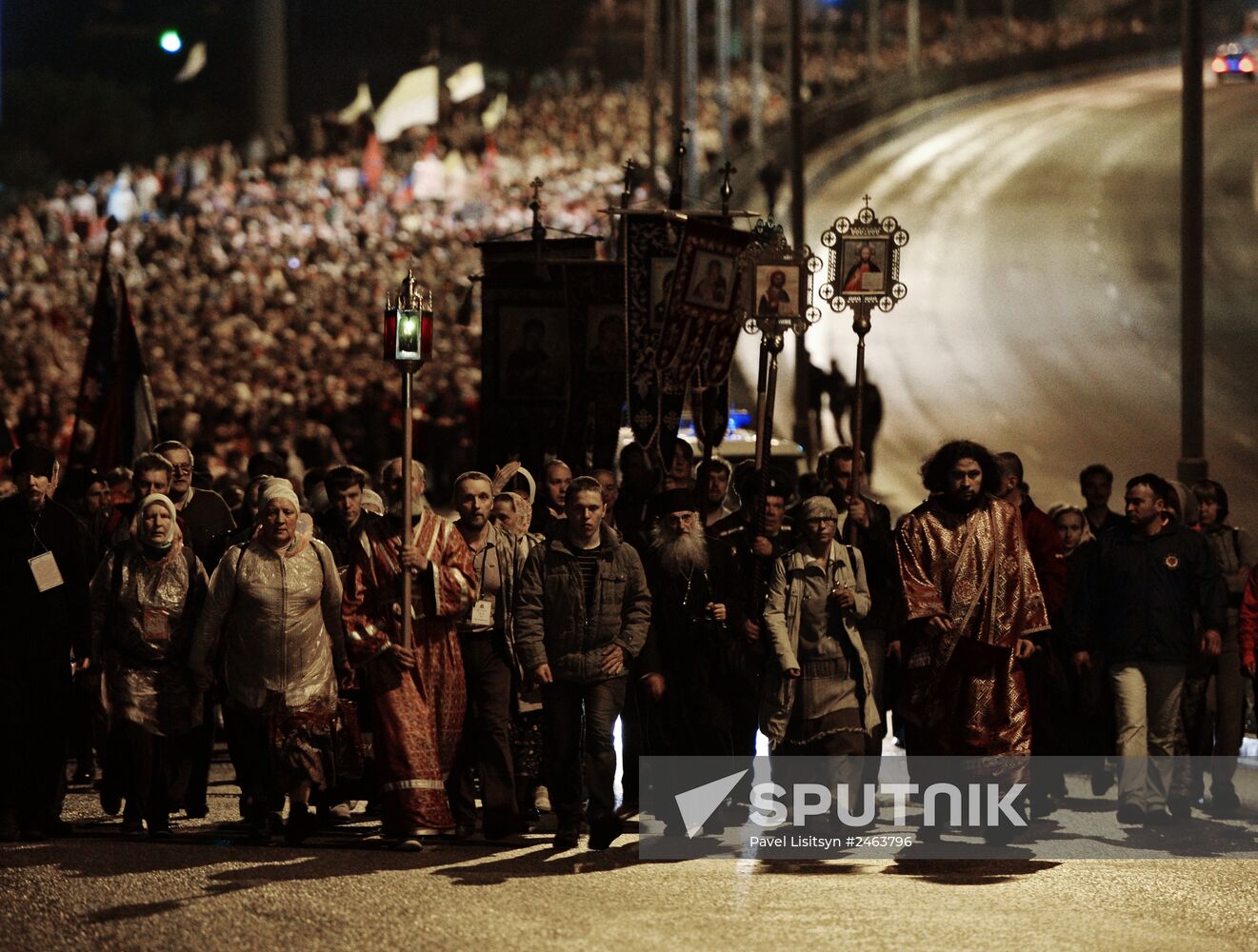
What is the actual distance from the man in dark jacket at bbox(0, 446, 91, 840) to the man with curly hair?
4.03m

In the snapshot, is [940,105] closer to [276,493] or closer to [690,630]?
[690,630]

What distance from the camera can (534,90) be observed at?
7344 centimetres

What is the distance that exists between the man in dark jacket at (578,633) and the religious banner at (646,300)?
3.17 metres

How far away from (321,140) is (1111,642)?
49107 mm

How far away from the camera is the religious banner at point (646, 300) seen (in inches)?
538

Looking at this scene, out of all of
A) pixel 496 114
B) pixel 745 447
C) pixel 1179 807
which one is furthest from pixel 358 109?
pixel 1179 807

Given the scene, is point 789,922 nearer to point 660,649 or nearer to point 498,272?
point 660,649

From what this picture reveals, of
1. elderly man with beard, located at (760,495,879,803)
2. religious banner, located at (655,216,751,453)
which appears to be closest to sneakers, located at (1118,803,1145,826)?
elderly man with beard, located at (760,495,879,803)

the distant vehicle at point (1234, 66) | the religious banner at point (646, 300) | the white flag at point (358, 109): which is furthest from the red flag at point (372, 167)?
the religious banner at point (646, 300)

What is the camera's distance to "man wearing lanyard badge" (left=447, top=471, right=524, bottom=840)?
10672mm

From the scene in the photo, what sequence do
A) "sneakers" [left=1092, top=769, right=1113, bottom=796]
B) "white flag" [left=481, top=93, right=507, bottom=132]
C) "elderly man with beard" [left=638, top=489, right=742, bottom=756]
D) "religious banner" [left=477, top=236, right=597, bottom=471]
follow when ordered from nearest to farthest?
"elderly man with beard" [left=638, top=489, right=742, bottom=756]
"sneakers" [left=1092, top=769, right=1113, bottom=796]
"religious banner" [left=477, top=236, right=597, bottom=471]
"white flag" [left=481, top=93, right=507, bottom=132]

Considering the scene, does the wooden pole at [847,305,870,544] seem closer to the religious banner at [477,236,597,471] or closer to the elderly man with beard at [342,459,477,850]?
the elderly man with beard at [342,459,477,850]

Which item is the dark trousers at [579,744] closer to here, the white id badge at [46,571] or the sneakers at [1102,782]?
the white id badge at [46,571]

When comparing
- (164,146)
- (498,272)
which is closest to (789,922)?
(498,272)
